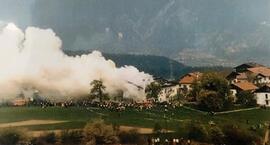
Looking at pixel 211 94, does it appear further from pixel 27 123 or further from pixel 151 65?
pixel 151 65

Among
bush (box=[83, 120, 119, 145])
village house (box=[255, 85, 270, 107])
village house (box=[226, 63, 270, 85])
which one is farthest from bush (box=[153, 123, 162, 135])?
village house (box=[226, 63, 270, 85])

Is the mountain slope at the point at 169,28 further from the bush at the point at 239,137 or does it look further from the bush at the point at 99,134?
the bush at the point at 239,137

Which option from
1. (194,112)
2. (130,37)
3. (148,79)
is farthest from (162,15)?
(194,112)

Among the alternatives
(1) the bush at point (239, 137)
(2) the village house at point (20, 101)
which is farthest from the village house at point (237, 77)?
(2) the village house at point (20, 101)

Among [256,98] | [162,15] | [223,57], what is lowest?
[256,98]

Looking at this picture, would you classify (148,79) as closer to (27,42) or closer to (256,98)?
(256,98)
